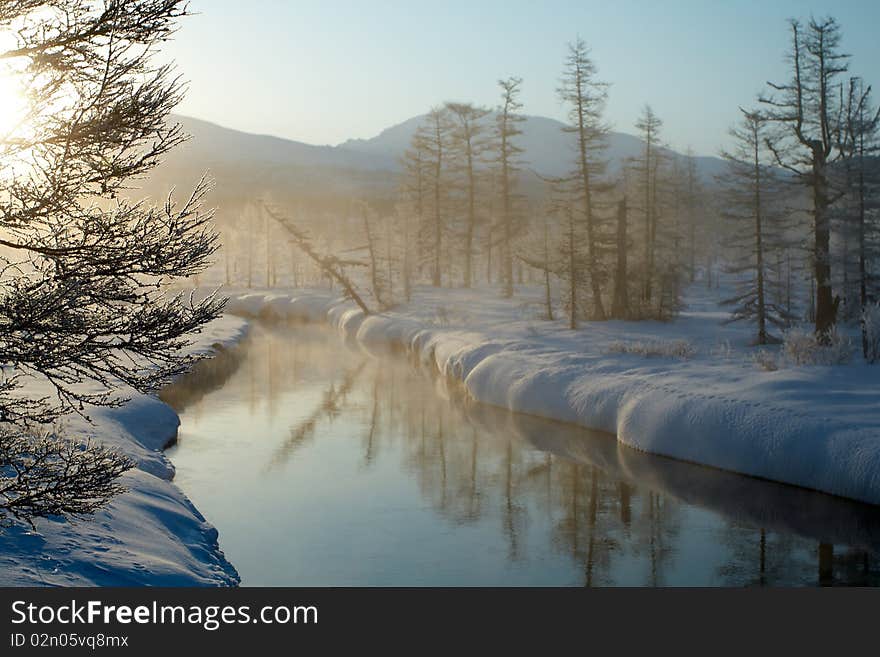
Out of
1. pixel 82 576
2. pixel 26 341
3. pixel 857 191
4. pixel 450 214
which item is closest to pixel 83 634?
pixel 82 576

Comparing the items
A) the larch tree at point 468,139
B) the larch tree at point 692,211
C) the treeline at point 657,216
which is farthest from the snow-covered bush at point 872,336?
the larch tree at point 692,211

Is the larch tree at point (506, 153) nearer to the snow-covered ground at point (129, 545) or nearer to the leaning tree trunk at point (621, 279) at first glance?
the leaning tree trunk at point (621, 279)

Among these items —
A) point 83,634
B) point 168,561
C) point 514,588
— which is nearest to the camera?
point 83,634

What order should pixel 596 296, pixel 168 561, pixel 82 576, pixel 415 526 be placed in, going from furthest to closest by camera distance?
1. pixel 596 296
2. pixel 415 526
3. pixel 168 561
4. pixel 82 576

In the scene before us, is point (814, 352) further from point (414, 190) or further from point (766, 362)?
point (414, 190)

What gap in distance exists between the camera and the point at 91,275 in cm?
685

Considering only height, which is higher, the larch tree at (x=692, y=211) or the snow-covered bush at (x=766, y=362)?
the larch tree at (x=692, y=211)

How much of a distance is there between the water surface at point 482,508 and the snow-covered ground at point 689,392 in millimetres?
498

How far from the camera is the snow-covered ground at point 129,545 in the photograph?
8.87 metres

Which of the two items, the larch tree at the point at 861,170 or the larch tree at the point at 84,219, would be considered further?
the larch tree at the point at 861,170

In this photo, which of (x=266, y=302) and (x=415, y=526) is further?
(x=266, y=302)

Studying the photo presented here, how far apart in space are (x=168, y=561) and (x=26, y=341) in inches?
181

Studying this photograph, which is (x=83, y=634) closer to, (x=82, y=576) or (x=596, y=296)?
(x=82, y=576)

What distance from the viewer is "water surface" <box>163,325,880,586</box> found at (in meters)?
12.1
